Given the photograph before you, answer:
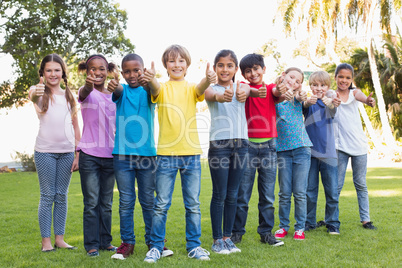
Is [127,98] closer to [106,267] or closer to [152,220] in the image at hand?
[152,220]

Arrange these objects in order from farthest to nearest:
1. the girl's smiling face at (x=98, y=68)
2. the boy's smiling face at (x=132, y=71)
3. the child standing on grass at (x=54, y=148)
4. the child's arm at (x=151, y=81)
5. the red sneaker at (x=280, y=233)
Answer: the red sneaker at (x=280, y=233), the child standing on grass at (x=54, y=148), the girl's smiling face at (x=98, y=68), the boy's smiling face at (x=132, y=71), the child's arm at (x=151, y=81)

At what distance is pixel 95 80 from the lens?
3.65 m

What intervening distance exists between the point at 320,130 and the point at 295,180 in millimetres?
686

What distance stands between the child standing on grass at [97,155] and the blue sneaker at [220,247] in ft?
3.28

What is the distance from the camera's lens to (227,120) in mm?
3764

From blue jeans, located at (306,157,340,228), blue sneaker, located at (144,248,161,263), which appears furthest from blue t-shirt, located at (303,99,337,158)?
blue sneaker, located at (144,248,161,263)

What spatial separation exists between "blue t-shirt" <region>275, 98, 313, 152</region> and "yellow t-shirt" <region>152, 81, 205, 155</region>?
112cm

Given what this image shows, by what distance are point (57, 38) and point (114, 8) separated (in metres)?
2.61

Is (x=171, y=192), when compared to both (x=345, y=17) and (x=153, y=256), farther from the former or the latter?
(x=345, y=17)

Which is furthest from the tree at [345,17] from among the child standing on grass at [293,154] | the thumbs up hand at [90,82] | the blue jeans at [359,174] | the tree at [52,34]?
the thumbs up hand at [90,82]

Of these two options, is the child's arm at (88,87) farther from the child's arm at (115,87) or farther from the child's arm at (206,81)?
the child's arm at (206,81)

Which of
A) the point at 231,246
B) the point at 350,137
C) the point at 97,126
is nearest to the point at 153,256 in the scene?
the point at 231,246

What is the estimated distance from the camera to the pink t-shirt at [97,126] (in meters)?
3.71

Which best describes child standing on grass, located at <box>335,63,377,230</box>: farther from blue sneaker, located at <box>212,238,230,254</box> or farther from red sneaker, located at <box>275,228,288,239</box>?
blue sneaker, located at <box>212,238,230,254</box>
